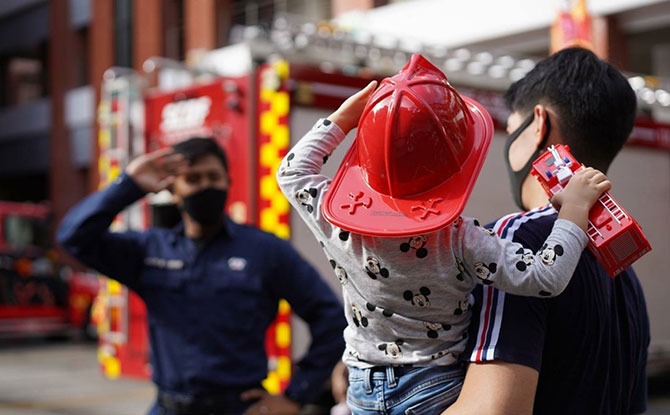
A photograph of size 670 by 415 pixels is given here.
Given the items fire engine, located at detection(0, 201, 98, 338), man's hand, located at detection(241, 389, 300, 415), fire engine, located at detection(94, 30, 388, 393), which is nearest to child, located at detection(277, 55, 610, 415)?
man's hand, located at detection(241, 389, 300, 415)

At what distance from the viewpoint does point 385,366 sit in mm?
1906

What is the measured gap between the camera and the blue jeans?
Result: 184cm

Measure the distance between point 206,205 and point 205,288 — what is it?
0.35m

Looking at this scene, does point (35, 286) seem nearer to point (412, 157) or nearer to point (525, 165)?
point (525, 165)

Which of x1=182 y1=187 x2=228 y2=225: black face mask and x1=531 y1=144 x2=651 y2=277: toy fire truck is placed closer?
x1=531 y1=144 x2=651 y2=277: toy fire truck

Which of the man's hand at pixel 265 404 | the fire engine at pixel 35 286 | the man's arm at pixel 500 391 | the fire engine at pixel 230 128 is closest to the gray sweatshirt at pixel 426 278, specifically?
the man's arm at pixel 500 391

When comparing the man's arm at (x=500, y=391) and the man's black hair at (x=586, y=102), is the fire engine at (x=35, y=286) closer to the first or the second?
the man's black hair at (x=586, y=102)

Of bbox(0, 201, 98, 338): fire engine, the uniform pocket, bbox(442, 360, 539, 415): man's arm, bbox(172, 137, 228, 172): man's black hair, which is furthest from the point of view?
bbox(0, 201, 98, 338): fire engine

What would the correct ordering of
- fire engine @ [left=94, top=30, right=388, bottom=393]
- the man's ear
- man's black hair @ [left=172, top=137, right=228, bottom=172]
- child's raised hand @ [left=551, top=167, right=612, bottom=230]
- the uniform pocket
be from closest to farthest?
child's raised hand @ [left=551, top=167, right=612, bottom=230] < the man's ear < the uniform pocket < man's black hair @ [left=172, top=137, right=228, bottom=172] < fire engine @ [left=94, top=30, right=388, bottom=393]

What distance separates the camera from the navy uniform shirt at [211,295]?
3355mm

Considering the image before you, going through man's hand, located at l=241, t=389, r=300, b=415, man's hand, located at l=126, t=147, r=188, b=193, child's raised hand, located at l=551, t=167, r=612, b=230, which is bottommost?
man's hand, located at l=241, t=389, r=300, b=415

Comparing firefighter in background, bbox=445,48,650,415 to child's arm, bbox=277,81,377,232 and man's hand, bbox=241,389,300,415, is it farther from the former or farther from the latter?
man's hand, bbox=241,389,300,415

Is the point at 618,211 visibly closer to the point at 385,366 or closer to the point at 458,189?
the point at 458,189

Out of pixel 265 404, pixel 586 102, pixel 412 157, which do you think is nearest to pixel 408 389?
pixel 412 157
